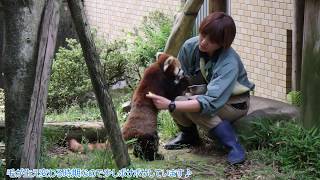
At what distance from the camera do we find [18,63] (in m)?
4.49

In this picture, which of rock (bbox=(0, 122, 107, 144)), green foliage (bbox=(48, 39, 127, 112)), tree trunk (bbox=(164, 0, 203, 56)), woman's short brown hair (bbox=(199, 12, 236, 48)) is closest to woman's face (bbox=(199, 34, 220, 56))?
woman's short brown hair (bbox=(199, 12, 236, 48))

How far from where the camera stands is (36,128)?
4.14m

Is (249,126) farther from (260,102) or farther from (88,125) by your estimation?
(88,125)

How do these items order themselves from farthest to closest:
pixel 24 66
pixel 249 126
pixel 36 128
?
pixel 249 126 → pixel 24 66 → pixel 36 128

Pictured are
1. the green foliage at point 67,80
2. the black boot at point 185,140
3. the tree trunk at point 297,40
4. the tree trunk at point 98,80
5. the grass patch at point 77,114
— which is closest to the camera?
the tree trunk at point 98,80

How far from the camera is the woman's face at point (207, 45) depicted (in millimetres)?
5438

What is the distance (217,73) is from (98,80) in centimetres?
137

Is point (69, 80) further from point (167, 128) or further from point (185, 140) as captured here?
point (185, 140)

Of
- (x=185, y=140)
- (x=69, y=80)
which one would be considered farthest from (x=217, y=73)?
(x=69, y=80)

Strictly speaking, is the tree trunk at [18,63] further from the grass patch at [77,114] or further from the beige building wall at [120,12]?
the beige building wall at [120,12]

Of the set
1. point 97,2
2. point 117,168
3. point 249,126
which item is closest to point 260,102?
point 249,126

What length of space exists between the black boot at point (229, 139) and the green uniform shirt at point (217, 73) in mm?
183

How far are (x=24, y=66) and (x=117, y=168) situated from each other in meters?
1.08

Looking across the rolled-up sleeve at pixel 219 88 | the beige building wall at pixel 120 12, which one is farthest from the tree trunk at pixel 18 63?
the beige building wall at pixel 120 12
